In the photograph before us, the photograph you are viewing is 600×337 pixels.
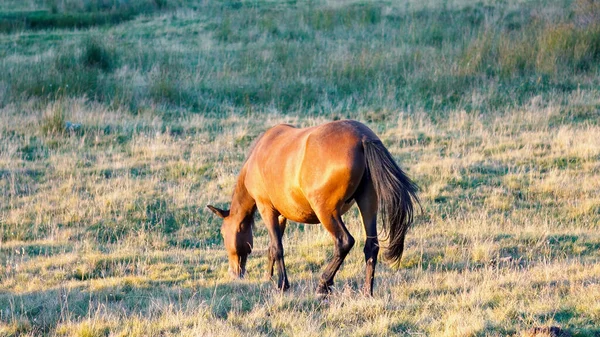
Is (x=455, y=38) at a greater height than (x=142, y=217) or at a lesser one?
greater

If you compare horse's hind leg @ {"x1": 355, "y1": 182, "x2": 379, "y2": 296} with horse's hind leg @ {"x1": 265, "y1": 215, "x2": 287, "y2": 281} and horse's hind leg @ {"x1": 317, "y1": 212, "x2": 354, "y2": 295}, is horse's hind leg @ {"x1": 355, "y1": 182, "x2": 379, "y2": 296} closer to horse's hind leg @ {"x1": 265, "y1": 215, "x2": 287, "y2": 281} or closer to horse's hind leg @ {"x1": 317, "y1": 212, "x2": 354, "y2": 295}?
horse's hind leg @ {"x1": 317, "y1": 212, "x2": 354, "y2": 295}

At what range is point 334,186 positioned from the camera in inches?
208

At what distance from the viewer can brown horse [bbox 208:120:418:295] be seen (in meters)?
5.26

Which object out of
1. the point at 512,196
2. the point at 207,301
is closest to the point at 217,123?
the point at 512,196

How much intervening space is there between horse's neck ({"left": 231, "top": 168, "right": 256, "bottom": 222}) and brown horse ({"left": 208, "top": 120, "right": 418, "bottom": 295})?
0.32 m

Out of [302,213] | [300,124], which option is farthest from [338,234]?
[300,124]

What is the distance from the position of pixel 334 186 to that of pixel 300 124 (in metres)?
7.70

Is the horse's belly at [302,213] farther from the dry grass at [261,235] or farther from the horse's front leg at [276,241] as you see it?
the dry grass at [261,235]

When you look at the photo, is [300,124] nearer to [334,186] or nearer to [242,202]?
[242,202]

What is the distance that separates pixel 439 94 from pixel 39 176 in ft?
27.0

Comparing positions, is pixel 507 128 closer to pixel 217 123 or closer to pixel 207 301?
pixel 217 123

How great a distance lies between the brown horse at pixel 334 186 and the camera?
5262 millimetres

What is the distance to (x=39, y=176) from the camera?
10211mm

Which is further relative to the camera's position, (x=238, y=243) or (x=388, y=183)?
(x=238, y=243)
